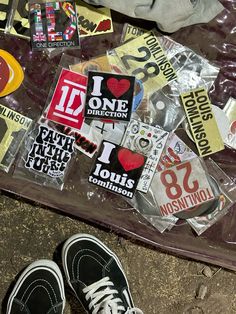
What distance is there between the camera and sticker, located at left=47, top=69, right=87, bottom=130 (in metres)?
1.38

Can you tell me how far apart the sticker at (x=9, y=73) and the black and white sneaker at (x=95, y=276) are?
0.49 m

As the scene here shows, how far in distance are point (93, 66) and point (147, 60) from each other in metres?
0.16

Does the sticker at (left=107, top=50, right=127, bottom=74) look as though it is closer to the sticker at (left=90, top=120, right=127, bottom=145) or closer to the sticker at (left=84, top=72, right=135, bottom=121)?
the sticker at (left=84, top=72, right=135, bottom=121)

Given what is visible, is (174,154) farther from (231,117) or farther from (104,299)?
(104,299)

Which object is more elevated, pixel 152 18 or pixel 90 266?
pixel 152 18

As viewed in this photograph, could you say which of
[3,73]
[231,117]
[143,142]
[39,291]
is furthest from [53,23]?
[39,291]

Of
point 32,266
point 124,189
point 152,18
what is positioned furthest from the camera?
point 32,266

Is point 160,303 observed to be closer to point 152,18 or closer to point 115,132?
point 115,132

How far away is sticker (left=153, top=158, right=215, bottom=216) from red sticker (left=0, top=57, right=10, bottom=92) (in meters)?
0.51

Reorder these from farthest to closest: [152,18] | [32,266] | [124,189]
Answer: [32,266] < [124,189] < [152,18]

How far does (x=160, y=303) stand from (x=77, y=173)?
0.53 m

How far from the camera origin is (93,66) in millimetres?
1390

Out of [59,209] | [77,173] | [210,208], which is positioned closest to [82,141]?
[77,173]

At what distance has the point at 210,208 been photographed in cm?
142
